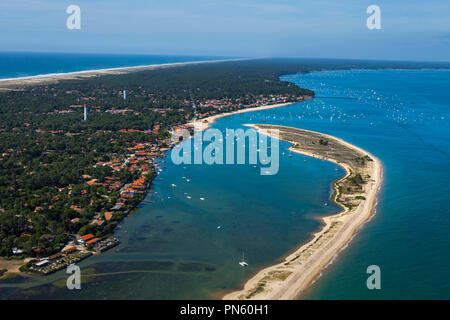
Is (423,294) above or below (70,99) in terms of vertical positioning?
below

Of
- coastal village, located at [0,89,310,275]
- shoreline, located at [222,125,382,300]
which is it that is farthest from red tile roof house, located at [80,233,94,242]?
shoreline, located at [222,125,382,300]

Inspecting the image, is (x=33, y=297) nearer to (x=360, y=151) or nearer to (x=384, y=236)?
(x=384, y=236)

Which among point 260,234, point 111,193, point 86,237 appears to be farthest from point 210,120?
point 86,237

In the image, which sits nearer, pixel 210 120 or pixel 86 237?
pixel 86 237

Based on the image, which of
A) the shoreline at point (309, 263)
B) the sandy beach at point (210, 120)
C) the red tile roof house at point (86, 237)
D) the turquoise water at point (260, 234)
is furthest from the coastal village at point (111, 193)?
the shoreline at point (309, 263)

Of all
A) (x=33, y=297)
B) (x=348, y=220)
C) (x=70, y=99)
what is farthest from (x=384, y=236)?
(x=70, y=99)

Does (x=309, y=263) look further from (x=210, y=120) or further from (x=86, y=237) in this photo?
(x=210, y=120)

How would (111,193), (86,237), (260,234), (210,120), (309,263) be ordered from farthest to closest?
(210,120) → (111,193) → (260,234) → (86,237) → (309,263)
